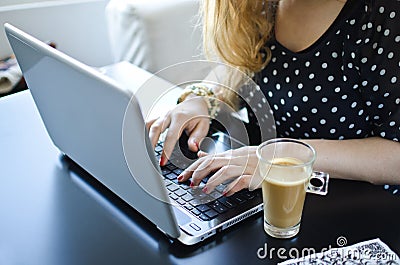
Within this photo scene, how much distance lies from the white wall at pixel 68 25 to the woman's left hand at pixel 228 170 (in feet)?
5.81

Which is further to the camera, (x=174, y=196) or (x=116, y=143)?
(x=174, y=196)

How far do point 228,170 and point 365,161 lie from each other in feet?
0.86

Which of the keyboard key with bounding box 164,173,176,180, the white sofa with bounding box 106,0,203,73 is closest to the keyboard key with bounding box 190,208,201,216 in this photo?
the keyboard key with bounding box 164,173,176,180

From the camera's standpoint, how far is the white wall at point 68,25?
2371mm

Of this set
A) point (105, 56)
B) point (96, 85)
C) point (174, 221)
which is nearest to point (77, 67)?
point (96, 85)

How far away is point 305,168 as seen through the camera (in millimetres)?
746

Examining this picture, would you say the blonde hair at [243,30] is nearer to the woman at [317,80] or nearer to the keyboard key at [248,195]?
the woman at [317,80]

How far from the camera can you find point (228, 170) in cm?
87

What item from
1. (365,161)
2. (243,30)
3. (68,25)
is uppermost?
(243,30)

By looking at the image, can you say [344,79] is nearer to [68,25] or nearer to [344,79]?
[344,79]

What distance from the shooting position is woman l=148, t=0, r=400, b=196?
2.98 ft

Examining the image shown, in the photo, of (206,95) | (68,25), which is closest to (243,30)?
(206,95)

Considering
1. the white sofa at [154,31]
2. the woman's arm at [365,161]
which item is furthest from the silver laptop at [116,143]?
the white sofa at [154,31]

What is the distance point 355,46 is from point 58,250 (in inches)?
27.0
